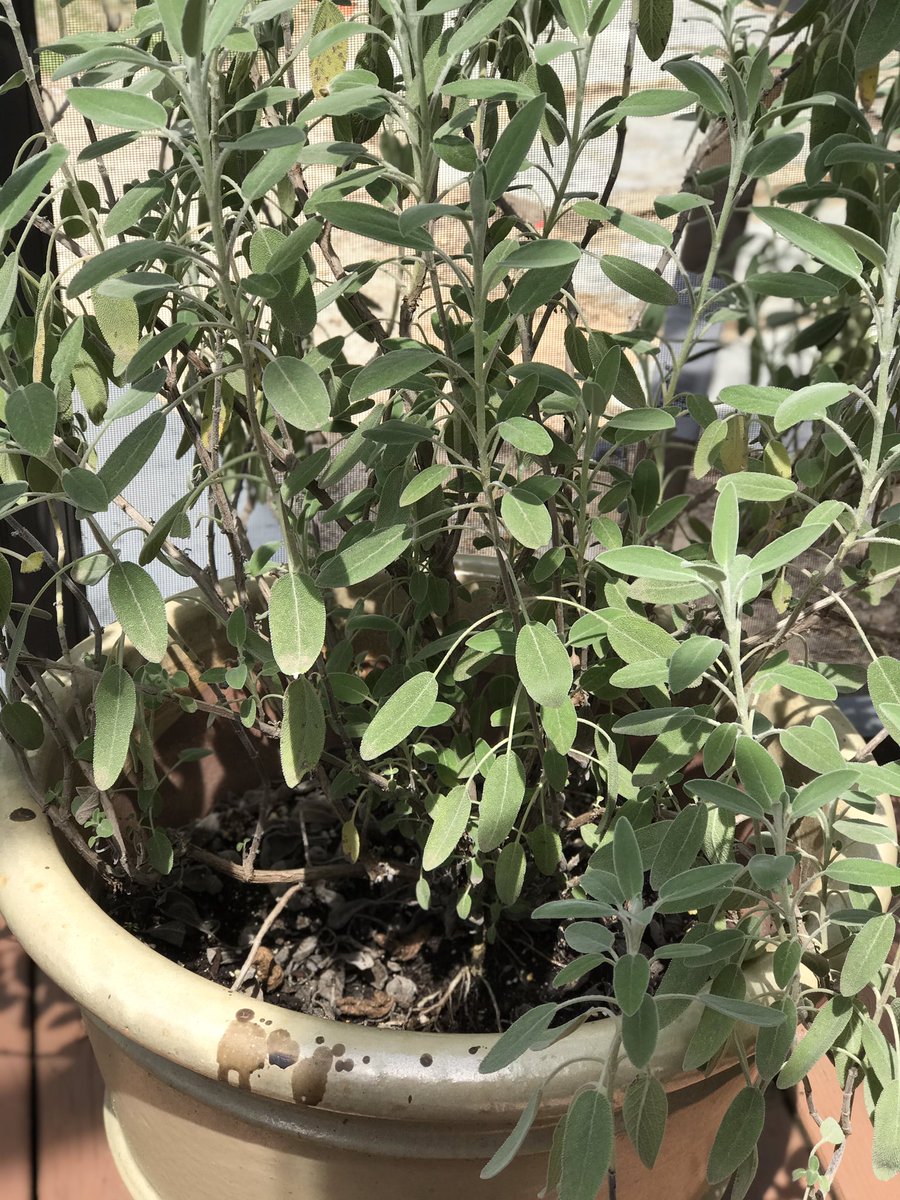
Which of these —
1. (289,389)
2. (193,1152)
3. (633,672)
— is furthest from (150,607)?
(193,1152)

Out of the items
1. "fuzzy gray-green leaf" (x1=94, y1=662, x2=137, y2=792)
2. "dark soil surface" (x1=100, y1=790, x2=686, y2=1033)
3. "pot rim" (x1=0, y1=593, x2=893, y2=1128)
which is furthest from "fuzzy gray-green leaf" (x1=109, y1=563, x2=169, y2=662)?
"dark soil surface" (x1=100, y1=790, x2=686, y2=1033)

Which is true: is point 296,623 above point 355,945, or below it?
above

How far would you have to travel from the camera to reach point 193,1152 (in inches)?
32.3

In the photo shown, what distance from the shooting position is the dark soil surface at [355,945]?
93 centimetres

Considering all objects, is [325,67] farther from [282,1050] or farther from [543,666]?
[282,1050]

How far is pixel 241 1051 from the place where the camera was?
670 millimetres

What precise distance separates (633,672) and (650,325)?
0.61 meters

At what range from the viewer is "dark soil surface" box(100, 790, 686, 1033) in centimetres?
93

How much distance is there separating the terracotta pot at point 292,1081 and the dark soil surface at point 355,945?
0.13 metres

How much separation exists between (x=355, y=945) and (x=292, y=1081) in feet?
1.08

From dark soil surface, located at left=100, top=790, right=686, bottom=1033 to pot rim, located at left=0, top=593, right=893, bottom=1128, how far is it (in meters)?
0.21

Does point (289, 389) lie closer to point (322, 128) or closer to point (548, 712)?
point (548, 712)

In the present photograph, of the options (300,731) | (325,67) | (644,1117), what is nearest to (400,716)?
(300,731)

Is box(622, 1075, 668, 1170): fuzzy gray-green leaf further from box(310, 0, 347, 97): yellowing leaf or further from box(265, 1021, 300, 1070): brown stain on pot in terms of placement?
box(310, 0, 347, 97): yellowing leaf
